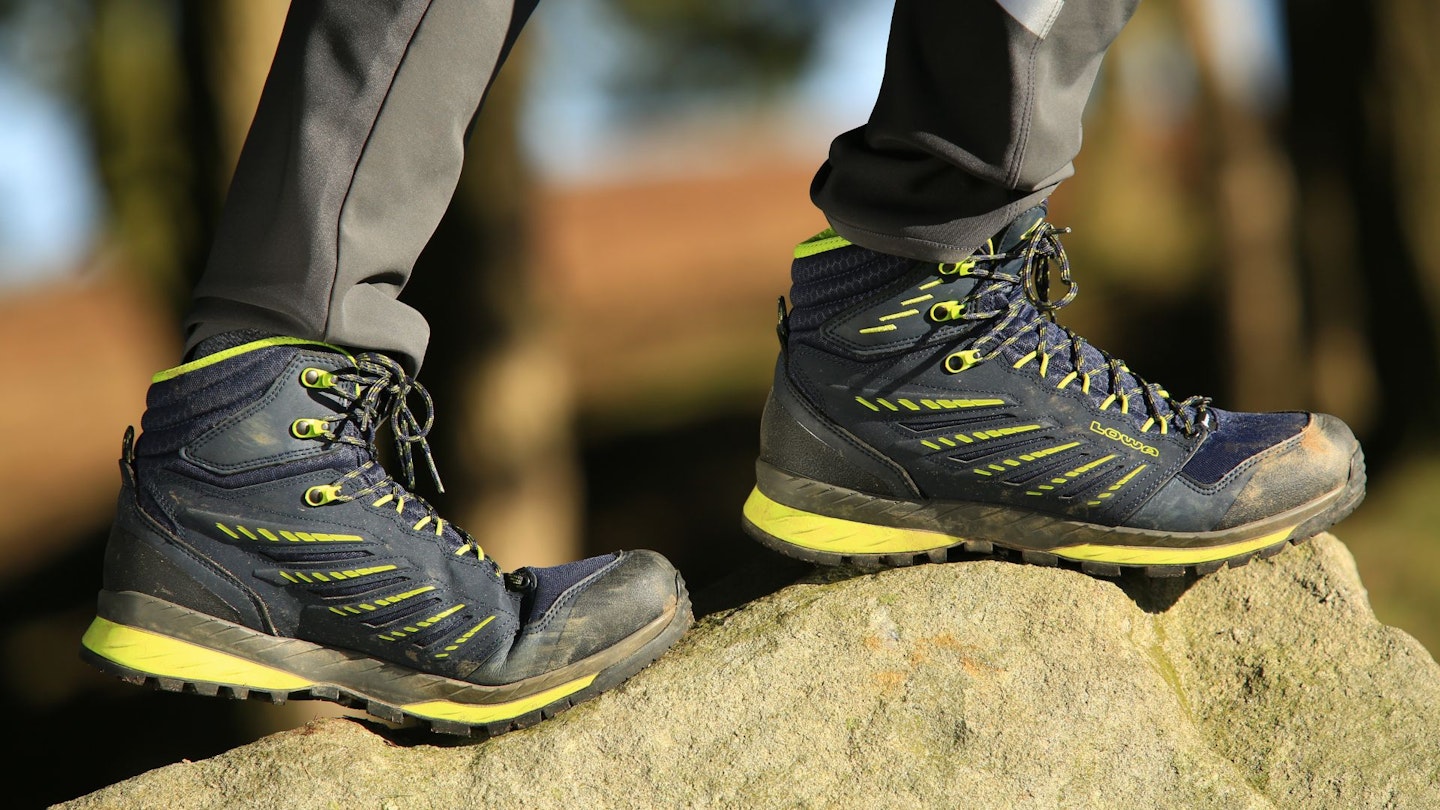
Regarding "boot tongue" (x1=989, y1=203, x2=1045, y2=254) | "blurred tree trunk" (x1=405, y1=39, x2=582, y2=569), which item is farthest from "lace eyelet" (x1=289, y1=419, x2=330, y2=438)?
"blurred tree trunk" (x1=405, y1=39, x2=582, y2=569)

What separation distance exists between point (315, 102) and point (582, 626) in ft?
2.59

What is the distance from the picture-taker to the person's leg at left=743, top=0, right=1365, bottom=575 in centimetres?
159

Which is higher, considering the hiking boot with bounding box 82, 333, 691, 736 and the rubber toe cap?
the rubber toe cap

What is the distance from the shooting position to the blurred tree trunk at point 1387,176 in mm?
3990

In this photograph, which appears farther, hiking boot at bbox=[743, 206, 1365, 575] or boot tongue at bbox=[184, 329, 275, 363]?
hiking boot at bbox=[743, 206, 1365, 575]

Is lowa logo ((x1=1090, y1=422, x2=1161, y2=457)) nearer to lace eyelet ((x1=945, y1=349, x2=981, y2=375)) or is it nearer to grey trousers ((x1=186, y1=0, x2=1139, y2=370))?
lace eyelet ((x1=945, y1=349, x2=981, y2=375))

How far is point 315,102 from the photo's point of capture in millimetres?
1417

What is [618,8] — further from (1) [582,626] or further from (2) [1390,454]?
(1) [582,626]

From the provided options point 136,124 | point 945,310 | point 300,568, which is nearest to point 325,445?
point 300,568

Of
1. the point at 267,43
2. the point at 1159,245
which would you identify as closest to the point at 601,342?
the point at 1159,245
